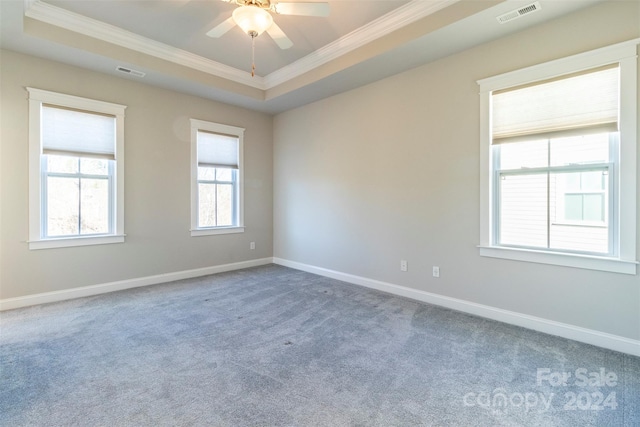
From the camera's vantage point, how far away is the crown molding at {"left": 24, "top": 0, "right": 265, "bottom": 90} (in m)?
3.01

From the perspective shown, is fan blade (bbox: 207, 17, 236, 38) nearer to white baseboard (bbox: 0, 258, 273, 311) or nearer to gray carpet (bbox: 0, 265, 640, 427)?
gray carpet (bbox: 0, 265, 640, 427)

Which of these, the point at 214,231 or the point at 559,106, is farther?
the point at 214,231

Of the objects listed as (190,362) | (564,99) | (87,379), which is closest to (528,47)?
(564,99)

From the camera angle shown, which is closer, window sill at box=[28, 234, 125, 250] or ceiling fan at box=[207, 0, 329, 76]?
ceiling fan at box=[207, 0, 329, 76]

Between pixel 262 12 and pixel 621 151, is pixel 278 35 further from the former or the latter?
pixel 621 151

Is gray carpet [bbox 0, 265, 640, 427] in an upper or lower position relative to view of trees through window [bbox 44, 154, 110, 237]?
lower

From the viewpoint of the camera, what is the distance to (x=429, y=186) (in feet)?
11.8

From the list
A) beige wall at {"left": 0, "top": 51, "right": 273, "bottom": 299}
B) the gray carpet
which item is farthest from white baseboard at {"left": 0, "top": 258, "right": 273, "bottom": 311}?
the gray carpet

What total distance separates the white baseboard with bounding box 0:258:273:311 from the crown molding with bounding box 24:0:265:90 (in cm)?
310

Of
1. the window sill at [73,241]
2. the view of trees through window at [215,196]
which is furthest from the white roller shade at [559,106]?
the window sill at [73,241]

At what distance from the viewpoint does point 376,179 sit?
4164 millimetres

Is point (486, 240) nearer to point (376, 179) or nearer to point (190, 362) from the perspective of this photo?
point (376, 179)

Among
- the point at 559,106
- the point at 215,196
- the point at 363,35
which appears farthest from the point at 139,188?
the point at 559,106

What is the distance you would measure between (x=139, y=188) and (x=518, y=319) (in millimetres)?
5056
